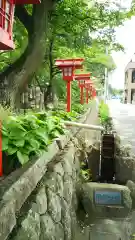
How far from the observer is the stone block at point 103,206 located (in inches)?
265

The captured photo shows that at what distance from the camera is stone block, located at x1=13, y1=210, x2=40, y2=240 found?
2779 mm

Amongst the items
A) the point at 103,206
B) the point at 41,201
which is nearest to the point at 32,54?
the point at 103,206

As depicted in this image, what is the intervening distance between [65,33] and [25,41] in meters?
1.79

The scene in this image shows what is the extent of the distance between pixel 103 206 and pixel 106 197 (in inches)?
9.1

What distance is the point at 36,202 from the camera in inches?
131

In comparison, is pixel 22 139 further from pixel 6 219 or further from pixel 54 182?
pixel 6 219

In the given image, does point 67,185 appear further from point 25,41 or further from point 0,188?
point 25,41

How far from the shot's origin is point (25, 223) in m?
2.88

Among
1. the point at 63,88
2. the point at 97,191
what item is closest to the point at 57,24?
the point at 63,88

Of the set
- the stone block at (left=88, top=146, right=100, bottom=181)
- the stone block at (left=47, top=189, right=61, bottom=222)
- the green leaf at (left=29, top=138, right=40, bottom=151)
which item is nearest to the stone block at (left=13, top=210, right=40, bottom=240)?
the stone block at (left=47, top=189, right=61, bottom=222)

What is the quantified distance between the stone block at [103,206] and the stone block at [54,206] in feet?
8.51

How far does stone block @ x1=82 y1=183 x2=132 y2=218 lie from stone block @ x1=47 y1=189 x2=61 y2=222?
2593mm

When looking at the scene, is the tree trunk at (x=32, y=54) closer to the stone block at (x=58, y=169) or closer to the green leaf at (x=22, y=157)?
the stone block at (x=58, y=169)

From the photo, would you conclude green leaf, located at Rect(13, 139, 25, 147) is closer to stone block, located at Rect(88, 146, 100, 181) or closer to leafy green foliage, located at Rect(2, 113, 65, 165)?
leafy green foliage, located at Rect(2, 113, 65, 165)
